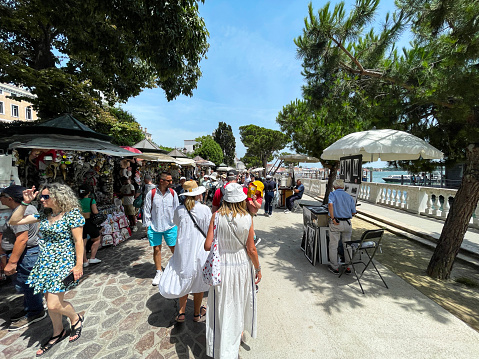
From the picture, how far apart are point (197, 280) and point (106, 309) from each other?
1.57 meters

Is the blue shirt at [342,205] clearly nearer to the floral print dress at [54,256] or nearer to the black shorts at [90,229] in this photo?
the floral print dress at [54,256]

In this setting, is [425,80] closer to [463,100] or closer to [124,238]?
[463,100]

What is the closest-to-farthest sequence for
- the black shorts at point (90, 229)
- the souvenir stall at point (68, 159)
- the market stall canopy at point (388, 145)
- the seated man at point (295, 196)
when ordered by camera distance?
the market stall canopy at point (388, 145)
the souvenir stall at point (68, 159)
the black shorts at point (90, 229)
the seated man at point (295, 196)

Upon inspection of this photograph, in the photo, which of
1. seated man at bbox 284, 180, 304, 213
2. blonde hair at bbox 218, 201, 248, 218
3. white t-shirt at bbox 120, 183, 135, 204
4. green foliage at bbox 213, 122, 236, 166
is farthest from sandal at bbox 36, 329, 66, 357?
green foliage at bbox 213, 122, 236, 166

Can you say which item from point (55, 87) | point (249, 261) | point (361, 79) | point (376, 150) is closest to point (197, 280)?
point (249, 261)

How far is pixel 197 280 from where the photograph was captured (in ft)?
8.04

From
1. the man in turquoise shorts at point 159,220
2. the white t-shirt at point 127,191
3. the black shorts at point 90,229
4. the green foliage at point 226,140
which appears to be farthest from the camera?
the green foliage at point 226,140

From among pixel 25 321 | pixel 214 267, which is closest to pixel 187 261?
pixel 214 267

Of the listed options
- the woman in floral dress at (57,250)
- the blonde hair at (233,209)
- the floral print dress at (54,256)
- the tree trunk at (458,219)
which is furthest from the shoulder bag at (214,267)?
the tree trunk at (458,219)

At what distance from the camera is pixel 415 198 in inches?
320

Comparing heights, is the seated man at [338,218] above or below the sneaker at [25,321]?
above

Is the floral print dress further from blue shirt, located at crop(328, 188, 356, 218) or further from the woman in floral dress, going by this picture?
blue shirt, located at crop(328, 188, 356, 218)

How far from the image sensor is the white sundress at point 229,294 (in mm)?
1868

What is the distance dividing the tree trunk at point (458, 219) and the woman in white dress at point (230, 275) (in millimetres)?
4055
